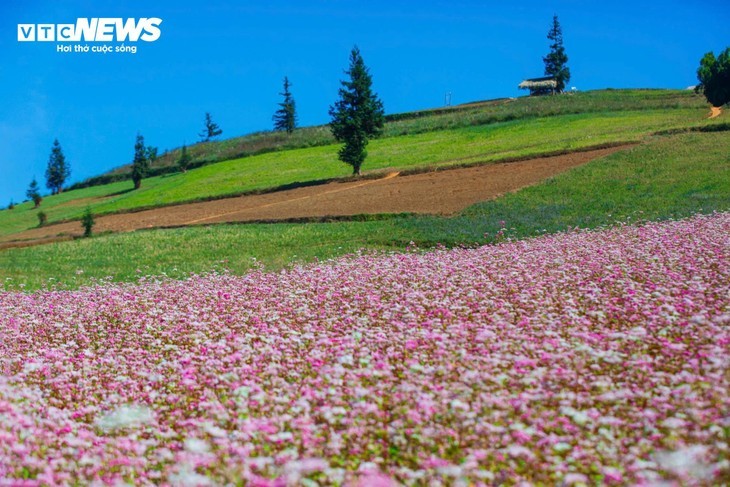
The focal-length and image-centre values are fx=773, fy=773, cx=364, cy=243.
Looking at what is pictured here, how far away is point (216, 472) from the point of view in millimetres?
6422

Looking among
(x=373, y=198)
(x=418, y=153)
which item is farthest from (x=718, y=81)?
(x=373, y=198)

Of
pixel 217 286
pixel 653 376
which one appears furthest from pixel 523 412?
pixel 217 286

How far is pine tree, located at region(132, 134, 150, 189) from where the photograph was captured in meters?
101

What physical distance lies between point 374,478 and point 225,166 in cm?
8941

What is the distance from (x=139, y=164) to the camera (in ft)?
338

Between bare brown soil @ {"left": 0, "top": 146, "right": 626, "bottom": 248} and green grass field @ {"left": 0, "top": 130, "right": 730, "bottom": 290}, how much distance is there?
2.51 meters

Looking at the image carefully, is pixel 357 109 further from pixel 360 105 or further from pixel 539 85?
pixel 539 85

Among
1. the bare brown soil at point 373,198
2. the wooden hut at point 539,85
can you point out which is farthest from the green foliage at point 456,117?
the bare brown soil at point 373,198

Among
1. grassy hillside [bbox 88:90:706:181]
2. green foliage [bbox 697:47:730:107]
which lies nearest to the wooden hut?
grassy hillside [bbox 88:90:706:181]

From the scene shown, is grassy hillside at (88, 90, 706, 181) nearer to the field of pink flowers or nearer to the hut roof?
the hut roof

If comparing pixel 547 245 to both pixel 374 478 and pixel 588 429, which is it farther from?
pixel 374 478

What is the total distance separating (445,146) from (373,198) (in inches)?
1219

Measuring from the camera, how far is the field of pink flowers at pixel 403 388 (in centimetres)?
639

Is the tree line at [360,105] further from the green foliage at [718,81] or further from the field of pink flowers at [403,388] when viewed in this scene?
the field of pink flowers at [403,388]
